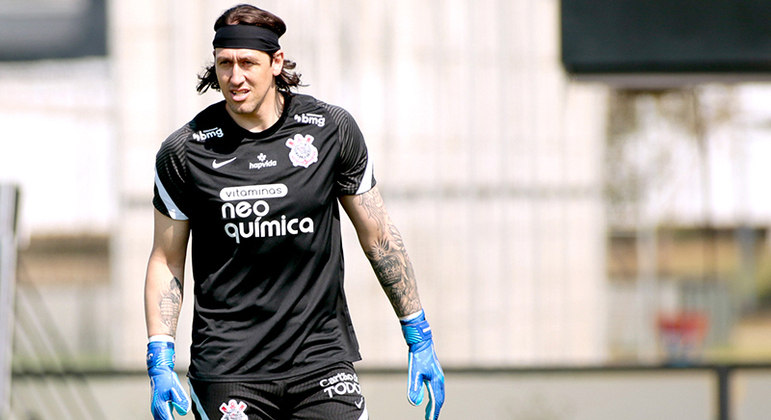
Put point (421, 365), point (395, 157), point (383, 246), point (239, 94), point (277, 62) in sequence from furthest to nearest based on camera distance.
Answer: point (395, 157) < point (421, 365) < point (383, 246) < point (277, 62) < point (239, 94)

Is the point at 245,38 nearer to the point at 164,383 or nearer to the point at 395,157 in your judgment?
the point at 164,383

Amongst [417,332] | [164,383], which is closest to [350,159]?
[417,332]

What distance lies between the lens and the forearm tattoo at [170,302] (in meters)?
3.00

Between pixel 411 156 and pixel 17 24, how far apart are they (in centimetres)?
264

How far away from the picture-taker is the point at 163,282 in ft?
9.82

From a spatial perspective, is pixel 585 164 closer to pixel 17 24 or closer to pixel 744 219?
pixel 744 219

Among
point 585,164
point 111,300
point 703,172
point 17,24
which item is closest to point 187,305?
point 111,300

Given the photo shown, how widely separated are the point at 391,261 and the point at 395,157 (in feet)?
10.3

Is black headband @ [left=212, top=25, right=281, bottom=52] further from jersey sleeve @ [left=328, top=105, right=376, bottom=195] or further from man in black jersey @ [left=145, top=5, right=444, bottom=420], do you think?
jersey sleeve @ [left=328, top=105, right=376, bottom=195]

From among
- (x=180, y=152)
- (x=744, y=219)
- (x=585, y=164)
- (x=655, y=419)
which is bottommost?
(x=655, y=419)

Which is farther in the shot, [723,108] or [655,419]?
[723,108]

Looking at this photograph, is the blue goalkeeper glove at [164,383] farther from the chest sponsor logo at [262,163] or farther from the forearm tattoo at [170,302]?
the chest sponsor logo at [262,163]

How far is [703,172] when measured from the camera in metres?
8.19

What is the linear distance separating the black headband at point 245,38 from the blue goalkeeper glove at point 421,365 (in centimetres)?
98
